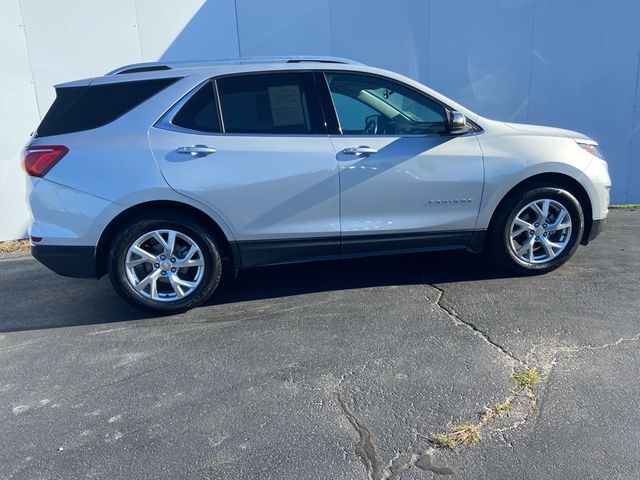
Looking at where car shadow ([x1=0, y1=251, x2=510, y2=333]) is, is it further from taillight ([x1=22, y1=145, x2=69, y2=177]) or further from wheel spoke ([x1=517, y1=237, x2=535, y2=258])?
taillight ([x1=22, y1=145, x2=69, y2=177])

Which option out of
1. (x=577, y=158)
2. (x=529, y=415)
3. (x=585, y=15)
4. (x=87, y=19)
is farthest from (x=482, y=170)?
(x=87, y=19)

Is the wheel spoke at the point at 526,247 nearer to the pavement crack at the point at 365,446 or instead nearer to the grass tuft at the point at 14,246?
the pavement crack at the point at 365,446

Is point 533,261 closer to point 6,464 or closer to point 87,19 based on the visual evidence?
point 6,464

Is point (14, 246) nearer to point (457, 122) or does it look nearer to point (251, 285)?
point (251, 285)

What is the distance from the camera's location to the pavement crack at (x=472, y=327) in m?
3.35

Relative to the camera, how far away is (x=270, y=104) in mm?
4203

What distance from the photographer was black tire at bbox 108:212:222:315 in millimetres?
4027

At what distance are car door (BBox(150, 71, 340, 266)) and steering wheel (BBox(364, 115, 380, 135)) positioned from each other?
0.36m

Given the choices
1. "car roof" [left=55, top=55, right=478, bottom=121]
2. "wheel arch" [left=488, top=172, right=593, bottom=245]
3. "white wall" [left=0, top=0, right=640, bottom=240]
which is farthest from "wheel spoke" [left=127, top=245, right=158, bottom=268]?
"white wall" [left=0, top=0, right=640, bottom=240]

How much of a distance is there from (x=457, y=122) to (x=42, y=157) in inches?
124

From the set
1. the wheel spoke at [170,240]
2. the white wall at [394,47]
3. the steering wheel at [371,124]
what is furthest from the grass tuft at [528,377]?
the white wall at [394,47]

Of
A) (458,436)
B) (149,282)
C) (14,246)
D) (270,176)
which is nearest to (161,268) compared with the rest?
(149,282)

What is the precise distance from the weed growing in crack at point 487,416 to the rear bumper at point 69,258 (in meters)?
2.79

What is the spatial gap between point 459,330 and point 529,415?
103 centimetres
